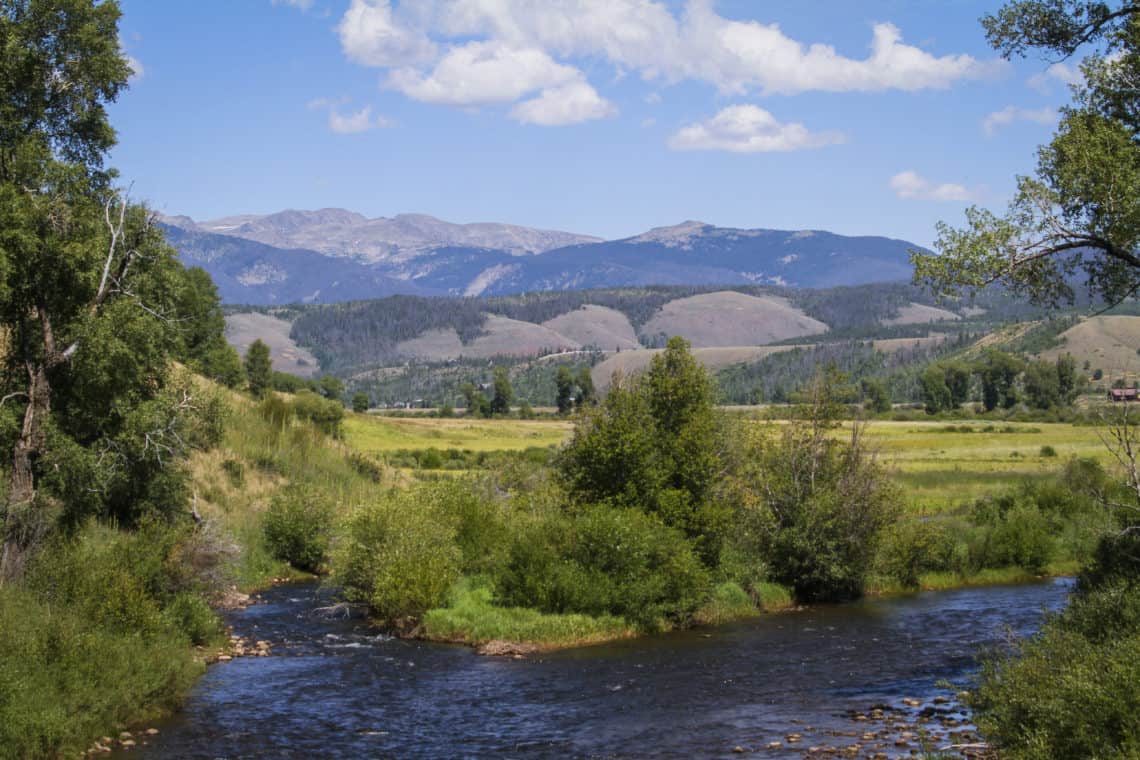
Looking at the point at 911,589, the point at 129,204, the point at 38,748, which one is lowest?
the point at 911,589

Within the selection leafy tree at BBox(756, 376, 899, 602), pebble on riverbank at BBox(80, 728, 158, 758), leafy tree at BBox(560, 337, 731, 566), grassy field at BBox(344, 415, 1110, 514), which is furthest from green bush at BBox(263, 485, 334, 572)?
pebble on riverbank at BBox(80, 728, 158, 758)

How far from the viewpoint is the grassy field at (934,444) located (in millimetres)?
84000

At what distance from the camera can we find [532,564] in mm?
38938

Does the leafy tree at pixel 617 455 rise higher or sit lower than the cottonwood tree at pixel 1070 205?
lower

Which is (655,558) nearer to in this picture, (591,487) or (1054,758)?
(591,487)

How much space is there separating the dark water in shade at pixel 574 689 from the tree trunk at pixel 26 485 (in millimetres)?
6262

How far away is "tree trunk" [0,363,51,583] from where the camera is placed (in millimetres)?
27844

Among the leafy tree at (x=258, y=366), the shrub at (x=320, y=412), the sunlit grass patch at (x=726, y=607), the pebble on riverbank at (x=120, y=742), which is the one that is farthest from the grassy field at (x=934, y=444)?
the pebble on riverbank at (x=120, y=742)

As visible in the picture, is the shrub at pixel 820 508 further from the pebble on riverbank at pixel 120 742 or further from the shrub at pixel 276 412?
the shrub at pixel 276 412

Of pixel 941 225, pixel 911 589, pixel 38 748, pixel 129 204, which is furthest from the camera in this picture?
pixel 911 589

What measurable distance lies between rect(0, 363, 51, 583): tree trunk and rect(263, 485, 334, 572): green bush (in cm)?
2726

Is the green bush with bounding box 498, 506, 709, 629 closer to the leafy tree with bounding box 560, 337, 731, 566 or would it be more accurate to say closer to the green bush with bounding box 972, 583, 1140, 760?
the leafy tree with bounding box 560, 337, 731, 566

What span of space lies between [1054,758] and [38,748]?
1847 centimetres

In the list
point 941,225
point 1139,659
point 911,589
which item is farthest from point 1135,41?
point 911,589
